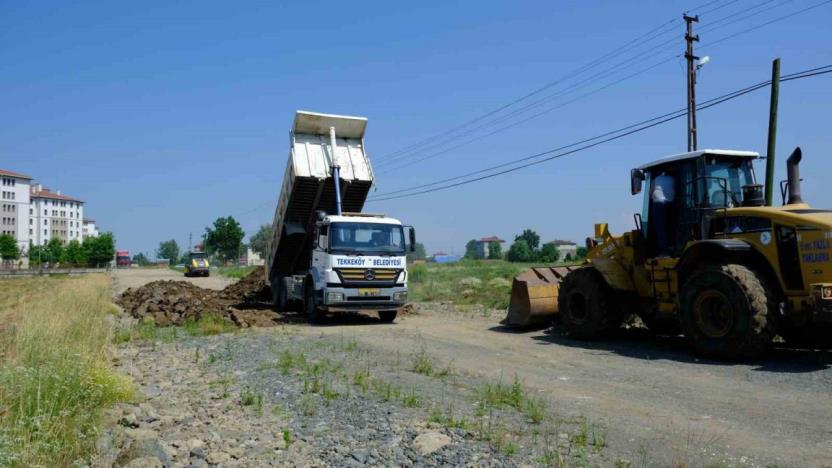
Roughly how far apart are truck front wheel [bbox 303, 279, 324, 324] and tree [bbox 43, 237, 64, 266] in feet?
340

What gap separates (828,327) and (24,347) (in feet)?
35.4

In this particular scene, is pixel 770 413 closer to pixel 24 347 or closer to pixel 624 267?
pixel 624 267

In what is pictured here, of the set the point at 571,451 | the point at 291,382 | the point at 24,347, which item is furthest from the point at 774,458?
the point at 24,347

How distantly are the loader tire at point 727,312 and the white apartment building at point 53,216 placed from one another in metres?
135

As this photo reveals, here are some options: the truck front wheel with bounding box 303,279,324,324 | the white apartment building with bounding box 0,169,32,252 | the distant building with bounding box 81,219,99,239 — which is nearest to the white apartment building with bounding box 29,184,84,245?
the white apartment building with bounding box 0,169,32,252

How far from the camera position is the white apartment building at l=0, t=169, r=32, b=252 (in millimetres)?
109750

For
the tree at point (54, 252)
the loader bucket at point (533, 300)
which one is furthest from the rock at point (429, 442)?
the tree at point (54, 252)

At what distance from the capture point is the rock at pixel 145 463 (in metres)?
4.73

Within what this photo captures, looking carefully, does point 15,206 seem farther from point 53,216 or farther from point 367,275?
point 367,275

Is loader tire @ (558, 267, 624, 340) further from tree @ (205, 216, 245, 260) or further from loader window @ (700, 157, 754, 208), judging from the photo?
tree @ (205, 216, 245, 260)

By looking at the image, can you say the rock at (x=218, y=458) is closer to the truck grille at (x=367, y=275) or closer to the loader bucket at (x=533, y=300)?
the loader bucket at (x=533, y=300)

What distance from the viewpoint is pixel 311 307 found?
1552 centimetres

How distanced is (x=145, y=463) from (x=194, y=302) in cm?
1409

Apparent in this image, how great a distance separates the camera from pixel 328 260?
14648 millimetres
